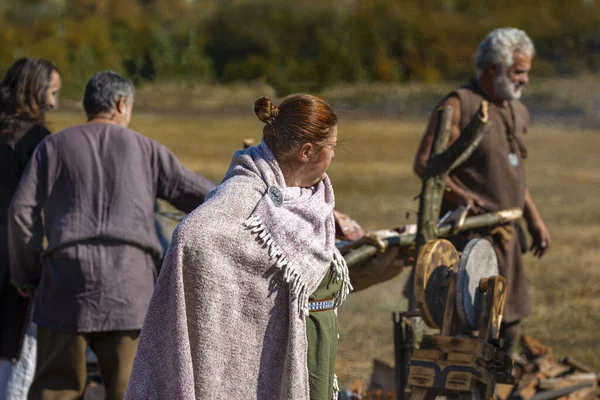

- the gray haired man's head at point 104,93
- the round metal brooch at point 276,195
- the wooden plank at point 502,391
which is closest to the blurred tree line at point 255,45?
the gray haired man's head at point 104,93

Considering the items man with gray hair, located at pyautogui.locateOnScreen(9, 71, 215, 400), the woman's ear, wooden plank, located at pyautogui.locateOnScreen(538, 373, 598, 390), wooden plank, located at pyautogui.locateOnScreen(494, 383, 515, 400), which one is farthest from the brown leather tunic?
the woman's ear

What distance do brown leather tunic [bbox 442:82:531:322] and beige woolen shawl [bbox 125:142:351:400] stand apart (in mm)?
2635

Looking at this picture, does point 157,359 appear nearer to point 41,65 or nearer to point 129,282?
point 129,282

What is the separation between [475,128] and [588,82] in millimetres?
32670

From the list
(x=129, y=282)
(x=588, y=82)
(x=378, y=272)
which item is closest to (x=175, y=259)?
(x=129, y=282)

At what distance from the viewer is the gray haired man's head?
475 centimetres

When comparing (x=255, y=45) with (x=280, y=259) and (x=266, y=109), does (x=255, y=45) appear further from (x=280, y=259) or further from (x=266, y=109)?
(x=280, y=259)

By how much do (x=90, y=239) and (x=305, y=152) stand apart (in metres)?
1.66

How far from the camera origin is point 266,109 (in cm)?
319

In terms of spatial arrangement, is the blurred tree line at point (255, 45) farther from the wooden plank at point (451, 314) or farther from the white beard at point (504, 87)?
the wooden plank at point (451, 314)

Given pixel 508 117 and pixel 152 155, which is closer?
pixel 152 155

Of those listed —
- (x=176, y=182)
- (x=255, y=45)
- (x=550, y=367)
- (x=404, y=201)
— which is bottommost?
(x=550, y=367)

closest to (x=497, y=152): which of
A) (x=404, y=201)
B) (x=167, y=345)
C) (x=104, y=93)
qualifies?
(x=104, y=93)

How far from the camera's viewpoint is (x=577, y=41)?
1563 inches
